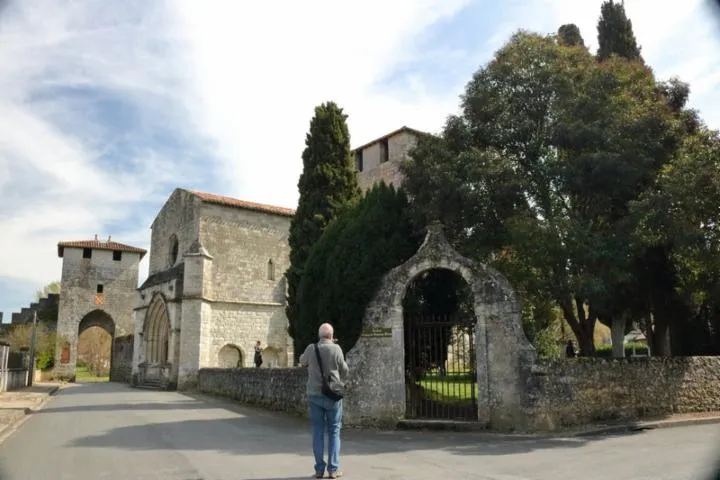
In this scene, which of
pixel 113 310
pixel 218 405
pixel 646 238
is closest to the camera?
pixel 646 238

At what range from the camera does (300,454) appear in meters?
9.03

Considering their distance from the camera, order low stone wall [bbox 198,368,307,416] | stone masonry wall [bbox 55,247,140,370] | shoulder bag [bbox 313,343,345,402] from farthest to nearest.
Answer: stone masonry wall [bbox 55,247,140,370], low stone wall [bbox 198,368,307,416], shoulder bag [bbox 313,343,345,402]

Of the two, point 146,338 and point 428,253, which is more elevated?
point 428,253

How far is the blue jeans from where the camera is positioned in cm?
710

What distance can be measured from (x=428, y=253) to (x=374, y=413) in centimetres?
384

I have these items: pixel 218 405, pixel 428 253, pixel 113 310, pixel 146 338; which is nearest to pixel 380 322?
pixel 428 253

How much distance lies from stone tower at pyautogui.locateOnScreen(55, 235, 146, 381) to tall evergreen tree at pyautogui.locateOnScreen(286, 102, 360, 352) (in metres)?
29.2

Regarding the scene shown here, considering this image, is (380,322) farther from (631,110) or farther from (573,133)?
(631,110)

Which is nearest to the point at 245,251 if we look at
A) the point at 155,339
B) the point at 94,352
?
the point at 155,339

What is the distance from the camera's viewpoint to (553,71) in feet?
45.4

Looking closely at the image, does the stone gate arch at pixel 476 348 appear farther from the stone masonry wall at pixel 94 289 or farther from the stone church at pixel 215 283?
the stone masonry wall at pixel 94 289

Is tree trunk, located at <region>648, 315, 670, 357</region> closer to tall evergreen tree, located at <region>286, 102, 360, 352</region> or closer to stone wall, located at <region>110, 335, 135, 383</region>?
tall evergreen tree, located at <region>286, 102, 360, 352</region>

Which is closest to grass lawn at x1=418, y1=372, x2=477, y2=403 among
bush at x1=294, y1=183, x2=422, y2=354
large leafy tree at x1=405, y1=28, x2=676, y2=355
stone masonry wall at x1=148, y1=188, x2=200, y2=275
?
bush at x1=294, y1=183, x2=422, y2=354

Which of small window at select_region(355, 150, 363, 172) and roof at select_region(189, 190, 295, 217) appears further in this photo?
small window at select_region(355, 150, 363, 172)
